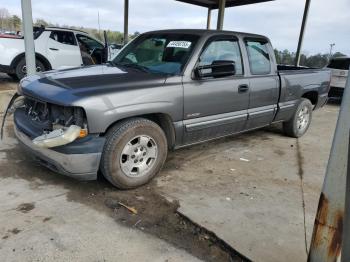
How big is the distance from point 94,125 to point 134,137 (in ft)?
1.58

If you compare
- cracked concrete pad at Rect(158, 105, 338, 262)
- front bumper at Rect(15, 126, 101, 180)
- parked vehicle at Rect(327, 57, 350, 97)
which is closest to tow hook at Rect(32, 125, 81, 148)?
front bumper at Rect(15, 126, 101, 180)

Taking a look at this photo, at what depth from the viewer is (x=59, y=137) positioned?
3.19 meters

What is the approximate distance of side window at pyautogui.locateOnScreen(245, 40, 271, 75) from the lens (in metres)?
4.95

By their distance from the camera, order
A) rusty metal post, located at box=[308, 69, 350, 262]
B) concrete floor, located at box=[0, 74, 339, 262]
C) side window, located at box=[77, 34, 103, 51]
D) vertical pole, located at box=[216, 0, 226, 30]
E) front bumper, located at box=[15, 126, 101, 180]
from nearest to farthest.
A: rusty metal post, located at box=[308, 69, 350, 262] < concrete floor, located at box=[0, 74, 339, 262] < front bumper, located at box=[15, 126, 101, 180] < side window, located at box=[77, 34, 103, 51] < vertical pole, located at box=[216, 0, 226, 30]

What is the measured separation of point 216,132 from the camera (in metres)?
4.56

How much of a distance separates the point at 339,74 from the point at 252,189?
7.93 m

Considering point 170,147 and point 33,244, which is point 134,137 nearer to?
point 170,147

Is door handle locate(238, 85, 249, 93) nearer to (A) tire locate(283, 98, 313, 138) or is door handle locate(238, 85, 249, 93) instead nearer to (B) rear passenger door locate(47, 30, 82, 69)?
(A) tire locate(283, 98, 313, 138)

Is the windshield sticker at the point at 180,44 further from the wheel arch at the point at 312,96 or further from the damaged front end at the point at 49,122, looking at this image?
the wheel arch at the point at 312,96

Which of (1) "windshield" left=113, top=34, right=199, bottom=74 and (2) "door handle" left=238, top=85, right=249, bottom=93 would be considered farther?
(2) "door handle" left=238, top=85, right=249, bottom=93

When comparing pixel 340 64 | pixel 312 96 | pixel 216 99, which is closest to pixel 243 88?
pixel 216 99

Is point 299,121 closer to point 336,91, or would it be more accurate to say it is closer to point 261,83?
point 261,83

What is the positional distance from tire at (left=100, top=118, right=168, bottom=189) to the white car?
525cm

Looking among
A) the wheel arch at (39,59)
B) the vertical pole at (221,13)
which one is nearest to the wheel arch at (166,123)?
the wheel arch at (39,59)
